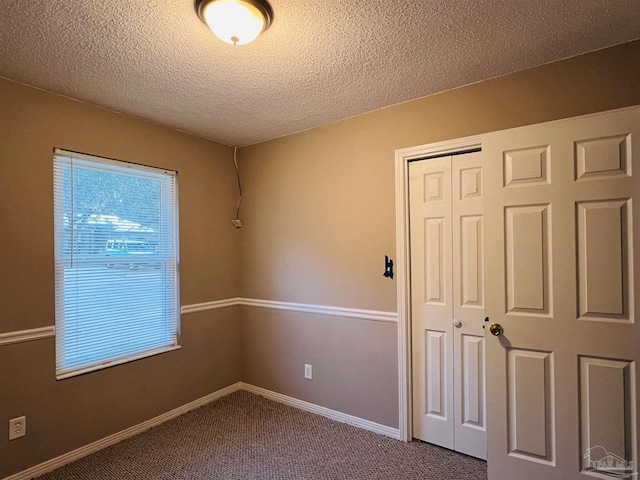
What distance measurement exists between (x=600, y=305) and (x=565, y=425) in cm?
66

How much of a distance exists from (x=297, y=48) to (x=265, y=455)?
2.56 m

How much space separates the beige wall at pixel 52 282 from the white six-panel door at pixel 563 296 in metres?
2.37

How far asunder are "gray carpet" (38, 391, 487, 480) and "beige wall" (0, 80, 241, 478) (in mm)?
239

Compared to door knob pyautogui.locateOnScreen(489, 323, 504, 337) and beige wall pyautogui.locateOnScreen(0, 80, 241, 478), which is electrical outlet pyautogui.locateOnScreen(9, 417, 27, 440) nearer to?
beige wall pyautogui.locateOnScreen(0, 80, 241, 478)

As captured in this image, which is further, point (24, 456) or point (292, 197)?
point (292, 197)

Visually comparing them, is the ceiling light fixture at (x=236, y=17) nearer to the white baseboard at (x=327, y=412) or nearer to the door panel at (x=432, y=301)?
the door panel at (x=432, y=301)

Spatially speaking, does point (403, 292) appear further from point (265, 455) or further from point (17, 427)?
point (17, 427)

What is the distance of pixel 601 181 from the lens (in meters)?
1.71

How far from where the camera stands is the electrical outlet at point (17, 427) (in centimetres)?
201

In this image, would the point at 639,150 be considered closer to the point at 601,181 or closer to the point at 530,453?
the point at 601,181

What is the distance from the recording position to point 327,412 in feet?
9.34

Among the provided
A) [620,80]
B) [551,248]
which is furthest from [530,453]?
[620,80]

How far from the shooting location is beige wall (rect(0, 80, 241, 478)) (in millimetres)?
2045

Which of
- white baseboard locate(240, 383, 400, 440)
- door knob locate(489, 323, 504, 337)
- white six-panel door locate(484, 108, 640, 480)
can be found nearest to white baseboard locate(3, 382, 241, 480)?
white baseboard locate(240, 383, 400, 440)
